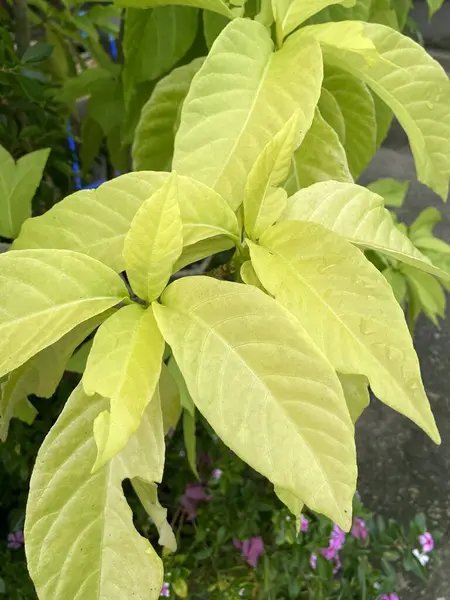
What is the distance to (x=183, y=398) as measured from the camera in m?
0.58

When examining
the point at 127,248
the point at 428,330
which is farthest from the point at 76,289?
the point at 428,330

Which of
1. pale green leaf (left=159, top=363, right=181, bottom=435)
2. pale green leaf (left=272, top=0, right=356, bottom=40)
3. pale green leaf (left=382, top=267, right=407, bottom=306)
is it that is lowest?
pale green leaf (left=382, top=267, right=407, bottom=306)

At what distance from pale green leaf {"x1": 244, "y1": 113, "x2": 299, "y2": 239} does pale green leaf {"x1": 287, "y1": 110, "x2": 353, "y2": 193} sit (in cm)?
10

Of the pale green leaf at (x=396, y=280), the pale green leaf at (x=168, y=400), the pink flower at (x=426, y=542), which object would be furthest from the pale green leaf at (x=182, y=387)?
the pink flower at (x=426, y=542)

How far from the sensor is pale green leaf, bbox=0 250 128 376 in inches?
11.6

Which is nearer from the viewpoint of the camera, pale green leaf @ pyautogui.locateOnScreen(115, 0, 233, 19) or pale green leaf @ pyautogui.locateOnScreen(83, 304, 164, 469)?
pale green leaf @ pyautogui.locateOnScreen(83, 304, 164, 469)

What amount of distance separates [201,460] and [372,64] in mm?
781

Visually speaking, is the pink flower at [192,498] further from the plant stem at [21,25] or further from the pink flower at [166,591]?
the plant stem at [21,25]

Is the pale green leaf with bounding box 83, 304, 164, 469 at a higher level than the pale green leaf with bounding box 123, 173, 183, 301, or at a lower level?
lower

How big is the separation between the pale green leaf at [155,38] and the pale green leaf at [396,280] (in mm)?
416

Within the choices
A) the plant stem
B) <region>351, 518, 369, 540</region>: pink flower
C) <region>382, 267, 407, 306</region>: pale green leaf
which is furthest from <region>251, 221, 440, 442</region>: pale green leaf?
<region>351, 518, 369, 540</region>: pink flower

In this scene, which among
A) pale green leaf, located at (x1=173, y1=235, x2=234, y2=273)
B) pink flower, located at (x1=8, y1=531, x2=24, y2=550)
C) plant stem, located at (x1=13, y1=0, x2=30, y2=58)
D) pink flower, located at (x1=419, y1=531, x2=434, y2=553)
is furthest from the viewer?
pink flower, located at (x1=419, y1=531, x2=434, y2=553)

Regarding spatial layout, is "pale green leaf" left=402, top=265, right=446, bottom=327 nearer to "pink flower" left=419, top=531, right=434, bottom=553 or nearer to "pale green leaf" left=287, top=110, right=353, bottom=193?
"pale green leaf" left=287, top=110, right=353, bottom=193

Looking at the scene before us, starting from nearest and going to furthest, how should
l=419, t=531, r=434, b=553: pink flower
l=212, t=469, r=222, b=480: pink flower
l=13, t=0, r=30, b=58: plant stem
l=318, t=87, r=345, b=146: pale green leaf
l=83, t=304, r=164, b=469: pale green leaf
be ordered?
1. l=83, t=304, r=164, b=469: pale green leaf
2. l=318, t=87, r=345, b=146: pale green leaf
3. l=13, t=0, r=30, b=58: plant stem
4. l=212, t=469, r=222, b=480: pink flower
5. l=419, t=531, r=434, b=553: pink flower
